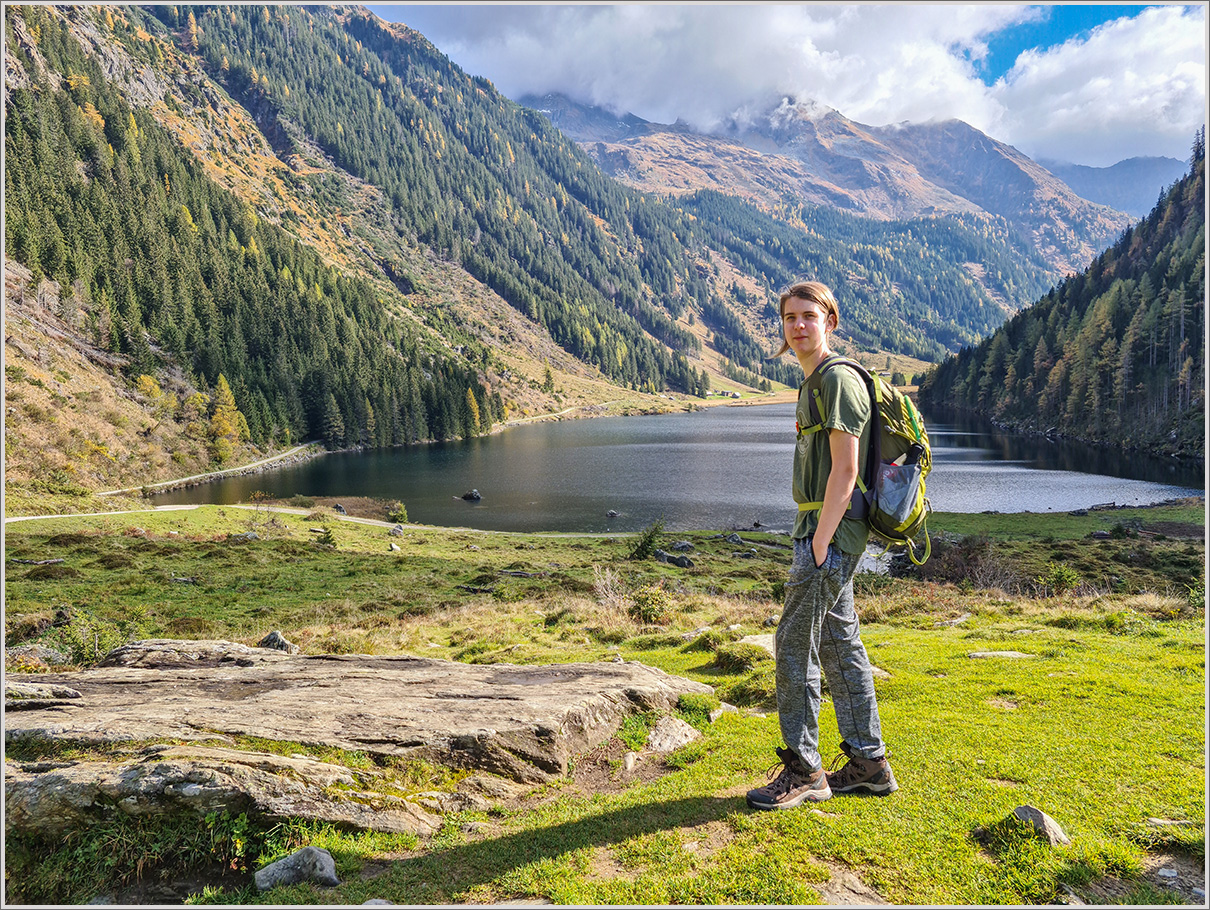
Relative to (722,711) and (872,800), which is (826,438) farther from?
(722,711)

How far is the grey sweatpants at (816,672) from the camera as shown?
5.90 metres

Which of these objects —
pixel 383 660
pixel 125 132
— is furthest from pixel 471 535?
pixel 125 132

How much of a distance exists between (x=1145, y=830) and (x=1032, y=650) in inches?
295

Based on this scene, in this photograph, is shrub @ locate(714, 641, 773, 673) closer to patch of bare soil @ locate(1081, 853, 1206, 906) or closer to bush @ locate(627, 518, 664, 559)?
patch of bare soil @ locate(1081, 853, 1206, 906)

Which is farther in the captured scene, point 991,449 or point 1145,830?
point 991,449

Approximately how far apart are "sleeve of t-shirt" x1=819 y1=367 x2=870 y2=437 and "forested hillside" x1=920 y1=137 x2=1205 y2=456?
90.5 meters

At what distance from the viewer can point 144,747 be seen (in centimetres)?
630

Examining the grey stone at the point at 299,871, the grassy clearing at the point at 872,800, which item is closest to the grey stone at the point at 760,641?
the grassy clearing at the point at 872,800

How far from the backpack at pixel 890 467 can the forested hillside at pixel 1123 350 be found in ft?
295

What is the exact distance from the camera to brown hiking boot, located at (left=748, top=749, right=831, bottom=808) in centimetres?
586

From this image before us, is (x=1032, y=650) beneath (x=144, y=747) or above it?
beneath

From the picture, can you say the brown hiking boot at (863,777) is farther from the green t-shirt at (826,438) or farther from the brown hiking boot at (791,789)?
Answer: the green t-shirt at (826,438)

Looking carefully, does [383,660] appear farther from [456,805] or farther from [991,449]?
[991,449]

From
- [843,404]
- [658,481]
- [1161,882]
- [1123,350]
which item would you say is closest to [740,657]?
[1161,882]
